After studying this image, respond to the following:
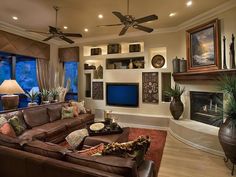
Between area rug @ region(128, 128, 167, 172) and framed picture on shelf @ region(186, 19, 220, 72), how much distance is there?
2071 millimetres

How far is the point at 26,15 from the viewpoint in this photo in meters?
4.28

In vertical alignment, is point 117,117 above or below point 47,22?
below

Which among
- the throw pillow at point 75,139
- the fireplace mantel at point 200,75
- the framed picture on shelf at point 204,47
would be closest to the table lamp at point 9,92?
the throw pillow at point 75,139

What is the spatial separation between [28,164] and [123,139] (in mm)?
1979

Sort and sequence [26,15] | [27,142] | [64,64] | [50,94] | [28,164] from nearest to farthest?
[28,164]
[27,142]
[26,15]
[50,94]
[64,64]

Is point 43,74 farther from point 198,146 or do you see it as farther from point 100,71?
point 198,146

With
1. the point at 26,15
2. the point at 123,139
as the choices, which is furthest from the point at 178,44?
the point at 26,15

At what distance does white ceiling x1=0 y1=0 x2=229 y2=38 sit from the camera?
3.61 metres

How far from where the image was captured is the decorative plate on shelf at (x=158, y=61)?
554 cm

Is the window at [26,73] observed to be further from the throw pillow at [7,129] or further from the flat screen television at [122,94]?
the throw pillow at [7,129]

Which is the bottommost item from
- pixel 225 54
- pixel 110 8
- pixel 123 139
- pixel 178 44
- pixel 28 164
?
pixel 123 139

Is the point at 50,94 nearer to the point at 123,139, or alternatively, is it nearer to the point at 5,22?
the point at 5,22

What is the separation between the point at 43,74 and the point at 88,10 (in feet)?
10.7

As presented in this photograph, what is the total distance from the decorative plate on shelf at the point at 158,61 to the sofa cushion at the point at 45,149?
4.55 metres
